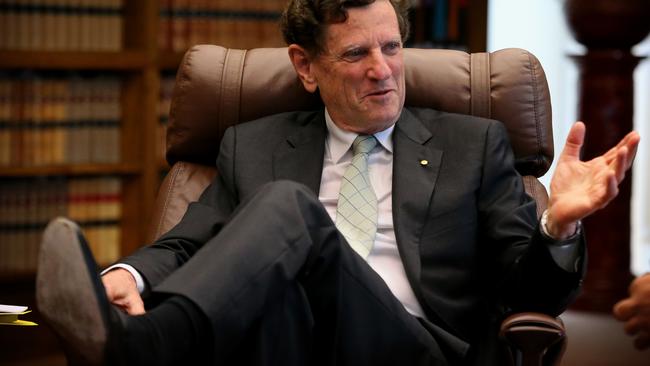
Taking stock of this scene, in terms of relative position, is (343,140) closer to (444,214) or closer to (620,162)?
(444,214)

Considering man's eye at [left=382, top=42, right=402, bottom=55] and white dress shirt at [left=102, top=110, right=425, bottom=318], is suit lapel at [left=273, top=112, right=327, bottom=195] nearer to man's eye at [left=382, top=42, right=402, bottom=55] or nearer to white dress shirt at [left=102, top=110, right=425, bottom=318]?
white dress shirt at [left=102, top=110, right=425, bottom=318]

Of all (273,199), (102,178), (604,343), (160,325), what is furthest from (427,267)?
(102,178)

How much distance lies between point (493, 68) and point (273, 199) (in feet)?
2.58

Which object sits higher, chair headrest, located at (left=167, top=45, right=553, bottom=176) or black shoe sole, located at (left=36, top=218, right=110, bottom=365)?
chair headrest, located at (left=167, top=45, right=553, bottom=176)

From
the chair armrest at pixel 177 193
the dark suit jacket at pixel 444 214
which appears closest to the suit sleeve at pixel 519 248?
the dark suit jacket at pixel 444 214

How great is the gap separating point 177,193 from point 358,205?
47cm

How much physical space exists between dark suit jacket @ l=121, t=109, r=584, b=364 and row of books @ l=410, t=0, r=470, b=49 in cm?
208

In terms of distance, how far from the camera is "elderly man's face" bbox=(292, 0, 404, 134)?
7.66ft

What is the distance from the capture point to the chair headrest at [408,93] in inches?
96.0

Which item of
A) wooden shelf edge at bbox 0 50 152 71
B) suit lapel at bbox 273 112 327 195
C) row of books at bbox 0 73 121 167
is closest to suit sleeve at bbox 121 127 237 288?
suit lapel at bbox 273 112 327 195

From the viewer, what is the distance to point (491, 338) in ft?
7.05

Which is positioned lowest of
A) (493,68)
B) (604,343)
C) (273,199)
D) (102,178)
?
(604,343)

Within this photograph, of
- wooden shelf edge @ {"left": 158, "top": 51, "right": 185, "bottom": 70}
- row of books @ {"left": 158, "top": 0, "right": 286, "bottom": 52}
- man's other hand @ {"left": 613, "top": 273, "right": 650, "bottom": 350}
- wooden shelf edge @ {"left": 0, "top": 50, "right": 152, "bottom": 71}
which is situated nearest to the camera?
man's other hand @ {"left": 613, "top": 273, "right": 650, "bottom": 350}

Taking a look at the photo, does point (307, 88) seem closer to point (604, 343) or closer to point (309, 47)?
point (309, 47)
